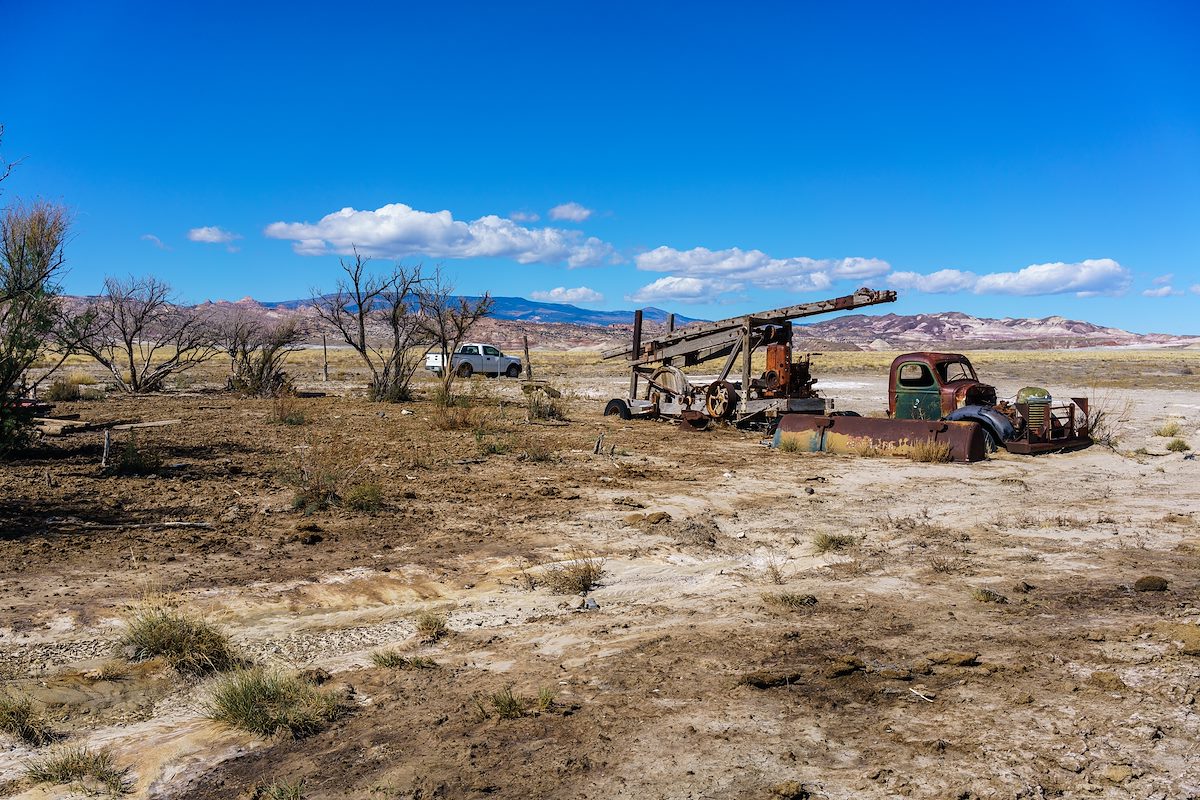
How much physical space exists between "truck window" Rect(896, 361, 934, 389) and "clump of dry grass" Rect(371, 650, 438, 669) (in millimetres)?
11795

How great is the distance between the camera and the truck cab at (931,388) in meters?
13.8

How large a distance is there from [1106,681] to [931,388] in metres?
10.8

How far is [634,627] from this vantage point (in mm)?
5367

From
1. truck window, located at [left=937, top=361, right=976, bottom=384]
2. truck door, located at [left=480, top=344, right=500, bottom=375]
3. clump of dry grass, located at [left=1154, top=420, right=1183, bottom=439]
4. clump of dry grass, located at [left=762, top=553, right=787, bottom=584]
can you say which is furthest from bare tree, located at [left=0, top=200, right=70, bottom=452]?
truck door, located at [left=480, top=344, right=500, bottom=375]

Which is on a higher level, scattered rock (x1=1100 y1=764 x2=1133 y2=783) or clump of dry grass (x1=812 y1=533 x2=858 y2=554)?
clump of dry grass (x1=812 y1=533 x2=858 y2=554)

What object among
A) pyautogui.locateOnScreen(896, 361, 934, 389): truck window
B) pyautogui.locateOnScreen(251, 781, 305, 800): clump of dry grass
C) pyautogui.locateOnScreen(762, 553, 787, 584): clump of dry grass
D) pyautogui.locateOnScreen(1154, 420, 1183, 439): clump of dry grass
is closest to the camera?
pyautogui.locateOnScreen(251, 781, 305, 800): clump of dry grass

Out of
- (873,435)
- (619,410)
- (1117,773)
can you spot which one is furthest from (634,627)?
(619,410)

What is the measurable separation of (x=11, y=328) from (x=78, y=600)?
701cm

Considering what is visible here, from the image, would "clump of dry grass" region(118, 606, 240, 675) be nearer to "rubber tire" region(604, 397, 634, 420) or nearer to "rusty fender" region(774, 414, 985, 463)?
"rusty fender" region(774, 414, 985, 463)

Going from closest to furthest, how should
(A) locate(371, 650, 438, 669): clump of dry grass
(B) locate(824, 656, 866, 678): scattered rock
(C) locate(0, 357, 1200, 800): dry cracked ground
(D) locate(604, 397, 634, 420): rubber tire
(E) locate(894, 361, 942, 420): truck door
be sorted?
(C) locate(0, 357, 1200, 800): dry cracked ground, (B) locate(824, 656, 866, 678): scattered rock, (A) locate(371, 650, 438, 669): clump of dry grass, (E) locate(894, 361, 942, 420): truck door, (D) locate(604, 397, 634, 420): rubber tire

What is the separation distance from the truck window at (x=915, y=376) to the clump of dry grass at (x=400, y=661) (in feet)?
38.7

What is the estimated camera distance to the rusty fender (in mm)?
12445

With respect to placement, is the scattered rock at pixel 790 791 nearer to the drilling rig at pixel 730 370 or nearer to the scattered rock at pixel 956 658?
the scattered rock at pixel 956 658

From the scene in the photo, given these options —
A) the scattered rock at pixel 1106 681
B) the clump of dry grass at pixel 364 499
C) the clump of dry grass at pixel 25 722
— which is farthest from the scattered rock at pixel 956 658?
the clump of dry grass at pixel 364 499
